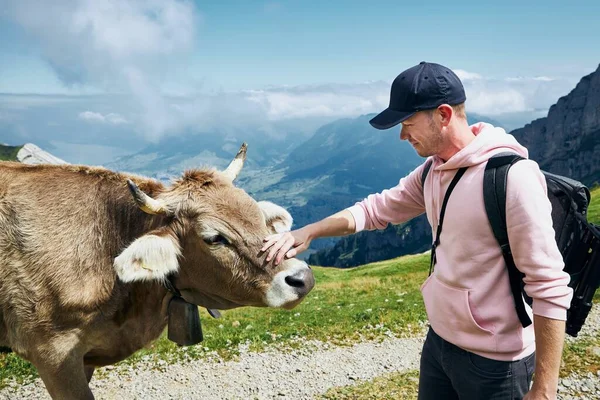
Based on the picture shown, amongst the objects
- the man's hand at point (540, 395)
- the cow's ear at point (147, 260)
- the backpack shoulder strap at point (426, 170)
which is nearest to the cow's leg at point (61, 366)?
the cow's ear at point (147, 260)

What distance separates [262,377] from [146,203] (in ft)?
23.5

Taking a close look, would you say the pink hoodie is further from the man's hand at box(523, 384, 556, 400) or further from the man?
the man's hand at box(523, 384, 556, 400)

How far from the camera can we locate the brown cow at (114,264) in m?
5.24

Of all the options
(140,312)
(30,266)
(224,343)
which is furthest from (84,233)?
(224,343)

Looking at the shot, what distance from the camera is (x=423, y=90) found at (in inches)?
152

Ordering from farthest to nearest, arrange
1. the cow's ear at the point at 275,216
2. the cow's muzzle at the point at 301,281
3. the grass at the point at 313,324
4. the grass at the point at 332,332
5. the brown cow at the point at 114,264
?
the grass at the point at 313,324, the grass at the point at 332,332, the cow's ear at the point at 275,216, the brown cow at the point at 114,264, the cow's muzzle at the point at 301,281

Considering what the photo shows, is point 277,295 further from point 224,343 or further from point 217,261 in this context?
point 224,343

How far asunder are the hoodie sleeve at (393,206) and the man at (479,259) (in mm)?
790

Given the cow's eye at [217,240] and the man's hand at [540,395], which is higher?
the cow's eye at [217,240]

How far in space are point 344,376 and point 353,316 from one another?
15.9 feet

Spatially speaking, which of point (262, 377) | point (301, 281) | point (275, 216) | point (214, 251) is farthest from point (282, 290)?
point (262, 377)

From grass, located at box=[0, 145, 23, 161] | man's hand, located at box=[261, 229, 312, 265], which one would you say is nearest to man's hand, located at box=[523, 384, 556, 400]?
man's hand, located at box=[261, 229, 312, 265]

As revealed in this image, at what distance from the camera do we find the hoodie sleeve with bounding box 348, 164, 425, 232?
17.4 ft

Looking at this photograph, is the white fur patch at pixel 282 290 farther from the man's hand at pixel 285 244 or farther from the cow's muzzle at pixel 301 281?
the man's hand at pixel 285 244
